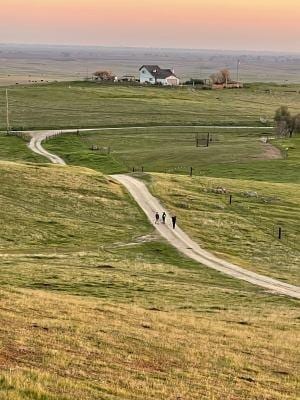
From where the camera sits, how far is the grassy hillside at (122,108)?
487ft

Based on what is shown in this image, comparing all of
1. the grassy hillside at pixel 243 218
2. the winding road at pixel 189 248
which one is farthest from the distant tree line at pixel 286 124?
the winding road at pixel 189 248

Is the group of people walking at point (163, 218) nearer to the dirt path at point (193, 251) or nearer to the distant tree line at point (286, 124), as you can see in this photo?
the dirt path at point (193, 251)

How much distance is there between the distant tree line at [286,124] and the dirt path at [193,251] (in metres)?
66.6

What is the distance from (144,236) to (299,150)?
67351mm

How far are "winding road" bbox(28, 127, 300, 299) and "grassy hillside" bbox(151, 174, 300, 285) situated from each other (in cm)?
119

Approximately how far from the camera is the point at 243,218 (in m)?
66.1

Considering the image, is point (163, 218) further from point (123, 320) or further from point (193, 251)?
point (123, 320)

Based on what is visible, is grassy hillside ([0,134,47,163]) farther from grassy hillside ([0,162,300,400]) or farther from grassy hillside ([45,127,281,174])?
grassy hillside ([0,162,300,400])

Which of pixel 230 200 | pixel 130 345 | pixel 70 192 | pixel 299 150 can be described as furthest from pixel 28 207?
pixel 299 150

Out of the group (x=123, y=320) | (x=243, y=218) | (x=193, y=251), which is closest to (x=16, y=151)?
(x=243, y=218)

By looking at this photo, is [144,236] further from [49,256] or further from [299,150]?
[299,150]

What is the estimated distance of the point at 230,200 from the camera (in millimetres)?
72250

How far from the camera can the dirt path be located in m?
44.0

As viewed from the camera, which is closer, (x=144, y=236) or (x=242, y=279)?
(x=242, y=279)
